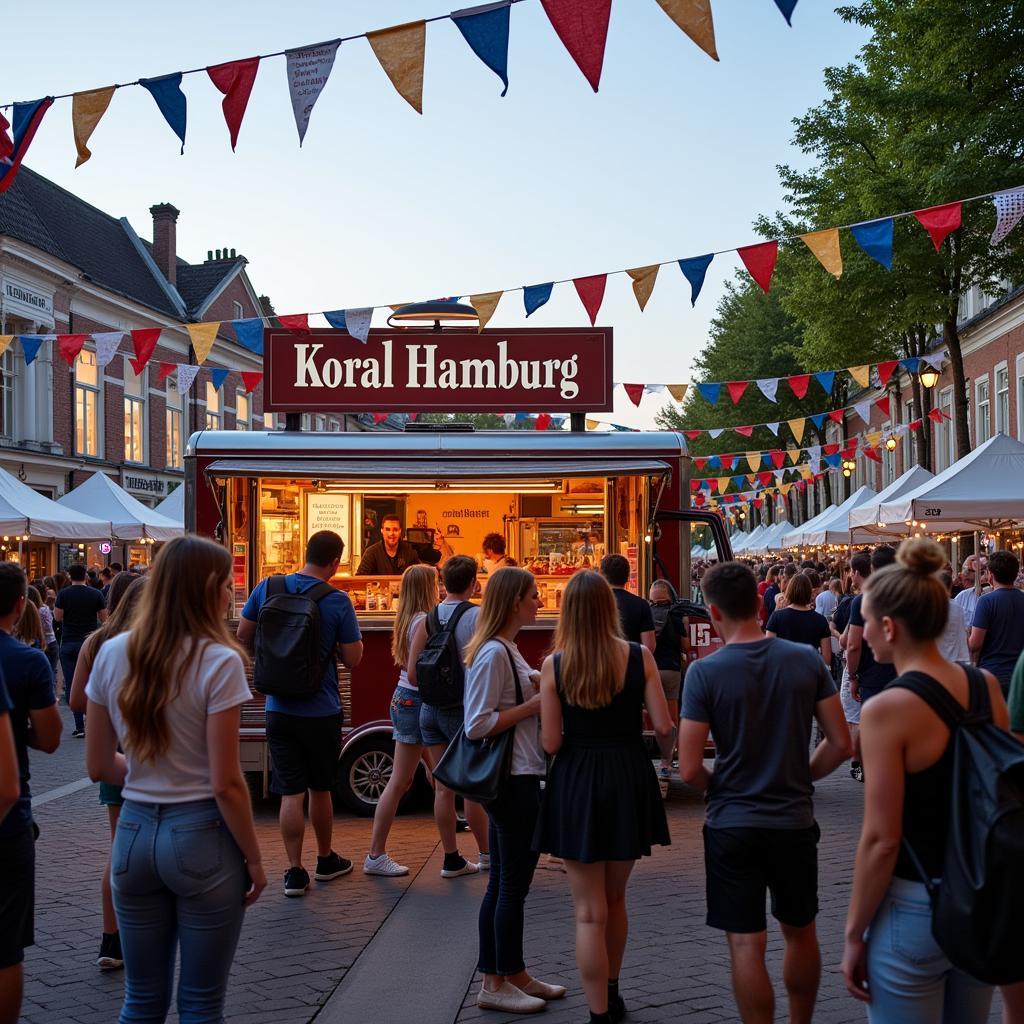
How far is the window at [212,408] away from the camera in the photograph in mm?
42188

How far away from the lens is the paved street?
514 centimetres

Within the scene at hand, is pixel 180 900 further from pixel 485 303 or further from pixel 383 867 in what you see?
pixel 485 303

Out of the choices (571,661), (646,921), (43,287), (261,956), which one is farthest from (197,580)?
(43,287)

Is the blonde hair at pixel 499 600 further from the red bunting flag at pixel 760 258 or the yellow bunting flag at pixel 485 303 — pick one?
the red bunting flag at pixel 760 258

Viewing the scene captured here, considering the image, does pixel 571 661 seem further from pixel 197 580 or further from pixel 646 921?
pixel 646 921

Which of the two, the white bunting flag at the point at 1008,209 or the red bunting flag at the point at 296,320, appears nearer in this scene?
the white bunting flag at the point at 1008,209

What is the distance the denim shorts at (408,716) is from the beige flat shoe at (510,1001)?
2447mm

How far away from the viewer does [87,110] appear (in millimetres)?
9133

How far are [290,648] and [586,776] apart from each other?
2.66 meters

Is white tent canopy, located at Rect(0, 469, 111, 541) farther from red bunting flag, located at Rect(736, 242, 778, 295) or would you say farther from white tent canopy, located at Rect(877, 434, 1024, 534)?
white tent canopy, located at Rect(877, 434, 1024, 534)

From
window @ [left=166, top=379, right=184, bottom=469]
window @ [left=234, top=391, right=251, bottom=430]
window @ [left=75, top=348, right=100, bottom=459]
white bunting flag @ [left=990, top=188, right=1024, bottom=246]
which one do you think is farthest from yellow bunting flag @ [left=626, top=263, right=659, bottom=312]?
window @ [left=234, top=391, right=251, bottom=430]

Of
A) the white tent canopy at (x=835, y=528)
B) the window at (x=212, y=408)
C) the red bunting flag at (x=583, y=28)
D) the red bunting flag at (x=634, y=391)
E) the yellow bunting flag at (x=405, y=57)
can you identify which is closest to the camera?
the red bunting flag at (x=583, y=28)

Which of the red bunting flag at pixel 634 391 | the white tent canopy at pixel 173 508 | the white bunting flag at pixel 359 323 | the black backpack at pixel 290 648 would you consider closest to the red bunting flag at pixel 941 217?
the white bunting flag at pixel 359 323

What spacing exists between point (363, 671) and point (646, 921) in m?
3.59
